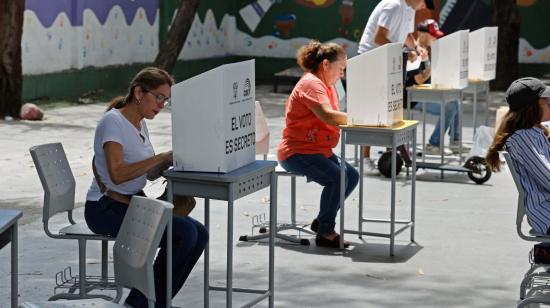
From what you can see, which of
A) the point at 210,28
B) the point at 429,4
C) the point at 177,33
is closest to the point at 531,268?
the point at 429,4

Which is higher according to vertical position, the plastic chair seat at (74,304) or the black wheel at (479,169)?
the plastic chair seat at (74,304)

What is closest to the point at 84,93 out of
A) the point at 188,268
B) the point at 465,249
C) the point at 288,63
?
the point at 288,63

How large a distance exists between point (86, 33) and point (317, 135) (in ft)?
38.7

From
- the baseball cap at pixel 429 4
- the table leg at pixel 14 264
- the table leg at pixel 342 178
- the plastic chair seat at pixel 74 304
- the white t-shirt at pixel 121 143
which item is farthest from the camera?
the baseball cap at pixel 429 4

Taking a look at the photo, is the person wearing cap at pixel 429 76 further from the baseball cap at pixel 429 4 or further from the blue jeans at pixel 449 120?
the baseball cap at pixel 429 4

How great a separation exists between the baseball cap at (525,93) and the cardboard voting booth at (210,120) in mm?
1521

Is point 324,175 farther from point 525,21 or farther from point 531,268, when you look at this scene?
point 525,21

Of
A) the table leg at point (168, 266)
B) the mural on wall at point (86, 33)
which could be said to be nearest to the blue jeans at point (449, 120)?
the mural on wall at point (86, 33)

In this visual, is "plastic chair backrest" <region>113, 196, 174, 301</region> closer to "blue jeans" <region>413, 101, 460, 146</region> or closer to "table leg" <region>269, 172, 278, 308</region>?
"table leg" <region>269, 172, 278, 308</region>

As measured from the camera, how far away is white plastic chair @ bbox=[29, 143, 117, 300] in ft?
20.4

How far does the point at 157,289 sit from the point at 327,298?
1.41 meters

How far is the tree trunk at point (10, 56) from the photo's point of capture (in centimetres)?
1573

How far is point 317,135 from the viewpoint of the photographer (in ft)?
27.7

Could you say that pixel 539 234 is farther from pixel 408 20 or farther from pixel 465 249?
pixel 408 20
